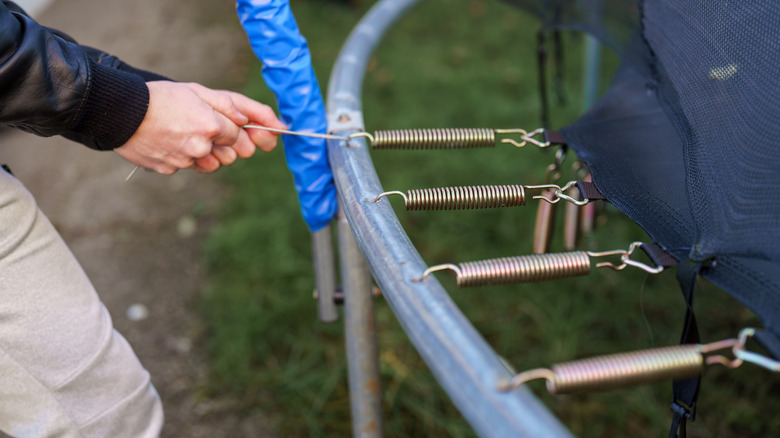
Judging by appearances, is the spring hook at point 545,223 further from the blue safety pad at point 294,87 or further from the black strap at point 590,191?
the blue safety pad at point 294,87

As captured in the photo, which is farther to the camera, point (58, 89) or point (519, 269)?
point (58, 89)

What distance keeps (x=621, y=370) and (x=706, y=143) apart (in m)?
0.41

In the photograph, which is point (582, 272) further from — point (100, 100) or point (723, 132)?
point (100, 100)

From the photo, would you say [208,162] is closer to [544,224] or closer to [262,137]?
[262,137]

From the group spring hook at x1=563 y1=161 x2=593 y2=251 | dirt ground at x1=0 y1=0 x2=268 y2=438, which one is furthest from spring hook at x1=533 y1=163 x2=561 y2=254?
dirt ground at x1=0 y1=0 x2=268 y2=438

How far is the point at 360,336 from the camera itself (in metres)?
1.06

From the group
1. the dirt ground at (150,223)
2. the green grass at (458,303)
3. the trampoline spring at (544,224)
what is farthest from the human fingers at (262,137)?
the dirt ground at (150,223)

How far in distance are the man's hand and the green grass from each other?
83cm

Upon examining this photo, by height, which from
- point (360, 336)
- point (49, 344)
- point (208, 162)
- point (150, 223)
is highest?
point (208, 162)

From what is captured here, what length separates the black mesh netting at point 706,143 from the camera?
69 centimetres

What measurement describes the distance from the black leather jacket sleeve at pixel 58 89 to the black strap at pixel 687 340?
0.69m

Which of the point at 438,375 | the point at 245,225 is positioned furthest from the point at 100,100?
the point at 245,225

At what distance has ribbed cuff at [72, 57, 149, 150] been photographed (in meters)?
0.88

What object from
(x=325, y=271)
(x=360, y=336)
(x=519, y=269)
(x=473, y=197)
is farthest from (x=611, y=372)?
(x=325, y=271)
